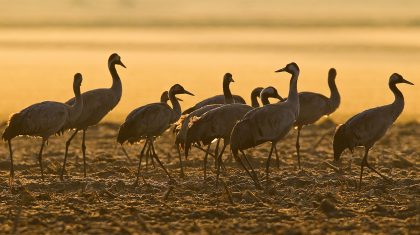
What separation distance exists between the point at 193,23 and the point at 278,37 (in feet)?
51.5

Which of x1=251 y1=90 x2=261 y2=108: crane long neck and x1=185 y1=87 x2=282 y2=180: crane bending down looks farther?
x1=251 y1=90 x2=261 y2=108: crane long neck

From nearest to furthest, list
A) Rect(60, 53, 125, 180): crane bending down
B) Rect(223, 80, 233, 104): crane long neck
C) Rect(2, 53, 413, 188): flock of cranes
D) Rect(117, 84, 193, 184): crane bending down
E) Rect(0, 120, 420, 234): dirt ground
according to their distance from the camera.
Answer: Rect(0, 120, 420, 234): dirt ground
Rect(2, 53, 413, 188): flock of cranes
Rect(117, 84, 193, 184): crane bending down
Rect(60, 53, 125, 180): crane bending down
Rect(223, 80, 233, 104): crane long neck

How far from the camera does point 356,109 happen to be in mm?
28469

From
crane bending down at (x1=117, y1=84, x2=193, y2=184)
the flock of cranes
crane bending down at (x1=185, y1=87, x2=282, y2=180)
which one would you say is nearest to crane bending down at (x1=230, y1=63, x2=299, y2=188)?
the flock of cranes

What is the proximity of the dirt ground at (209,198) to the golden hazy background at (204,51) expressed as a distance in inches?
329

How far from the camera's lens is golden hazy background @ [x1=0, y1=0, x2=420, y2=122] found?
108ft

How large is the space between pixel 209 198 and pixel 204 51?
35066 millimetres

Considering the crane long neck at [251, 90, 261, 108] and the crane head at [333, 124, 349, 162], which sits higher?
the crane long neck at [251, 90, 261, 108]

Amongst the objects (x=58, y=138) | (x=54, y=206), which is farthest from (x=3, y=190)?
(x=58, y=138)

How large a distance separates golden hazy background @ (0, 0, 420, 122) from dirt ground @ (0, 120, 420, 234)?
8.36m

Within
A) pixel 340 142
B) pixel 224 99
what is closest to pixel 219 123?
pixel 340 142

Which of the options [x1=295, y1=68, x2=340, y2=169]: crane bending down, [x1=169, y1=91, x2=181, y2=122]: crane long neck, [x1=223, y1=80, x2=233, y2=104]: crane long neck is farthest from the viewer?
[x1=295, y1=68, x2=340, y2=169]: crane bending down

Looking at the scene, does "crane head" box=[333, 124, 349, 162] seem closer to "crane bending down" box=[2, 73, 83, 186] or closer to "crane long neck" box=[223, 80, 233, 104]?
"crane long neck" box=[223, 80, 233, 104]

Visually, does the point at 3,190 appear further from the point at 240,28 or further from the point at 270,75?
the point at 240,28
